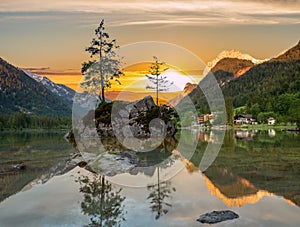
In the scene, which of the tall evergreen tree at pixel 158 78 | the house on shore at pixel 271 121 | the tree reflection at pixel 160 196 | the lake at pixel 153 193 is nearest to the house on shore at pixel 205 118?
the house on shore at pixel 271 121

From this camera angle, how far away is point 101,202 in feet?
56.9

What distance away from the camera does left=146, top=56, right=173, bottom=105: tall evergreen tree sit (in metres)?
55.2

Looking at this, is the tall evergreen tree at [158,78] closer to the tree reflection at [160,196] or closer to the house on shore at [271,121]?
the tree reflection at [160,196]

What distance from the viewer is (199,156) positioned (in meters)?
33.0

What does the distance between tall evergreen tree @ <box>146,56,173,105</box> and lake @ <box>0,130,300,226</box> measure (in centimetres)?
2653

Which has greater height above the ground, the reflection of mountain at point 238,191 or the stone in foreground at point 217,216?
the reflection of mountain at point 238,191

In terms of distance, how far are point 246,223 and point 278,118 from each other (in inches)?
4634

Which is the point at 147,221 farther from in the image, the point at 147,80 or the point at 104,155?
the point at 147,80

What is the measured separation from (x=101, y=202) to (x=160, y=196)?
96.8 inches

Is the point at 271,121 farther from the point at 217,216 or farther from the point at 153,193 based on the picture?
the point at 217,216

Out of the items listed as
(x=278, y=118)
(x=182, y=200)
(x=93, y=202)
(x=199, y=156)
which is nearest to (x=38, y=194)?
(x=93, y=202)

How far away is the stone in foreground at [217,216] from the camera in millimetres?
13859

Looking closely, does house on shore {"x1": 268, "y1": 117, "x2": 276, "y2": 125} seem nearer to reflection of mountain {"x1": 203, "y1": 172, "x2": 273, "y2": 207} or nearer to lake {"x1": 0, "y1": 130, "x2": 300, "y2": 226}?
lake {"x1": 0, "y1": 130, "x2": 300, "y2": 226}

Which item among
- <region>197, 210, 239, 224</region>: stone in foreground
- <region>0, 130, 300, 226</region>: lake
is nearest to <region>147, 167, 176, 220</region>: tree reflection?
<region>0, 130, 300, 226</region>: lake
